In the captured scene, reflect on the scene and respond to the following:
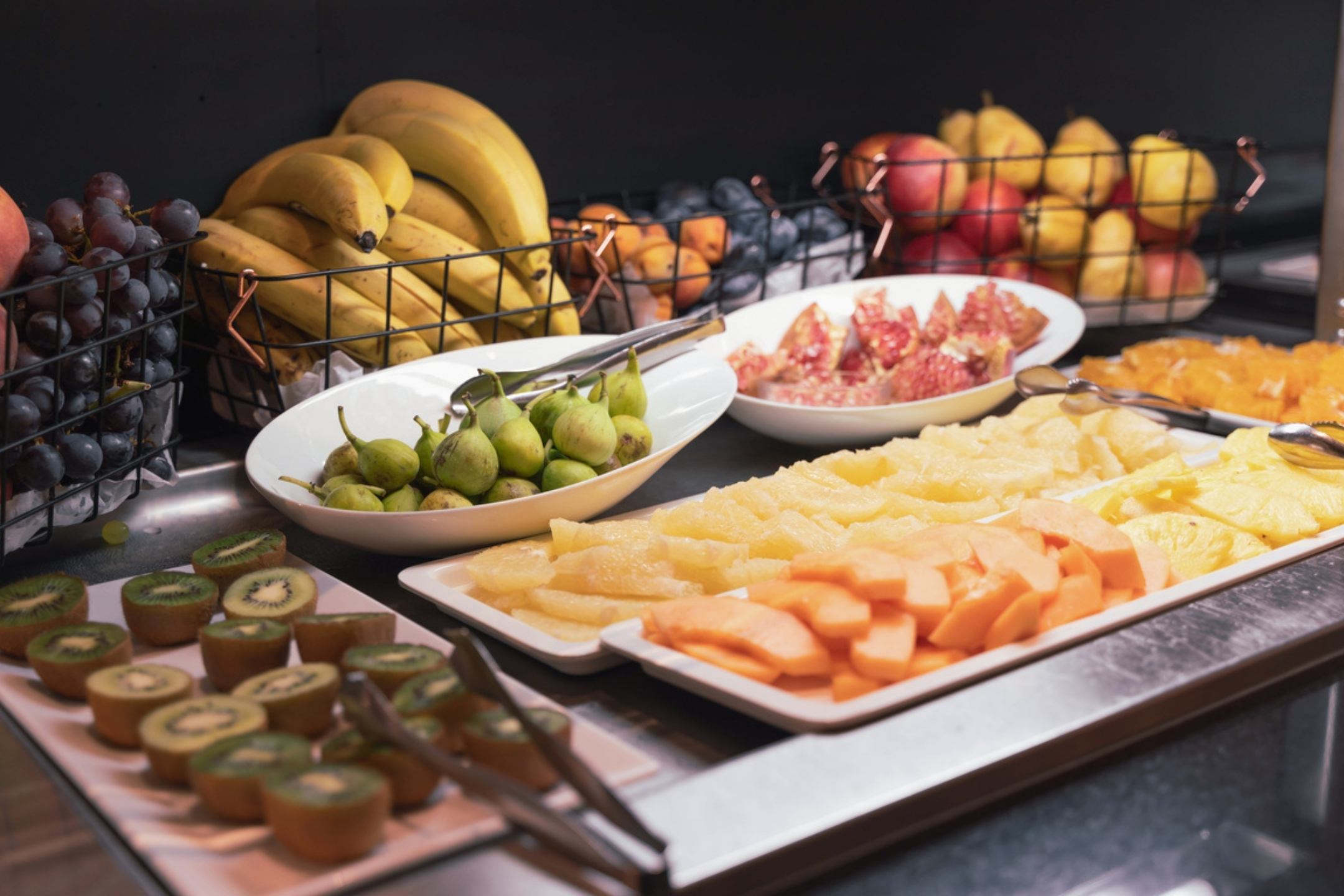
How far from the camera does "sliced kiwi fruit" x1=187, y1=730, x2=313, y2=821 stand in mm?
644

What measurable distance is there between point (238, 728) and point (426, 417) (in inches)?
22.6

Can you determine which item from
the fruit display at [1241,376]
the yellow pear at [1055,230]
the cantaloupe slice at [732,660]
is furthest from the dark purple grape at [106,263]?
the yellow pear at [1055,230]

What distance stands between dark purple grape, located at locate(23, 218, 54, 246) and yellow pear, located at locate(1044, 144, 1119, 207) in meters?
1.36

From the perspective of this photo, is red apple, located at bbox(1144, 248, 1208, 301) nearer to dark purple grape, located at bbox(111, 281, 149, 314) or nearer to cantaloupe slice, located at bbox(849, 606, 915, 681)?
cantaloupe slice, located at bbox(849, 606, 915, 681)

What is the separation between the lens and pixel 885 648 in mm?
781

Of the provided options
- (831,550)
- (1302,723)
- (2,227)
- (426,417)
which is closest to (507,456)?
(426,417)

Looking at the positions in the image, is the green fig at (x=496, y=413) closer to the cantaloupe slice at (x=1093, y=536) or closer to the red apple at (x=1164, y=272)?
the cantaloupe slice at (x=1093, y=536)

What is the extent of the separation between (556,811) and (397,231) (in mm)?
917

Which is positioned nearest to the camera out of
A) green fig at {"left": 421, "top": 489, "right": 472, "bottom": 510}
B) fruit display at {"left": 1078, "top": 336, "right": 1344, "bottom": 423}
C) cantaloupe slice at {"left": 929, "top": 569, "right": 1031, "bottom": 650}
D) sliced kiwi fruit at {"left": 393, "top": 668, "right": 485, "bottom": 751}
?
sliced kiwi fruit at {"left": 393, "top": 668, "right": 485, "bottom": 751}

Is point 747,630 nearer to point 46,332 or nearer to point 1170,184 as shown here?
Result: point 46,332

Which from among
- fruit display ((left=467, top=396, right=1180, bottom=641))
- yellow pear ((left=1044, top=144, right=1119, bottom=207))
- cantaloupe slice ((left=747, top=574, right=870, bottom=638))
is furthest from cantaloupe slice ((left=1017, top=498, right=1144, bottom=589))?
yellow pear ((left=1044, top=144, right=1119, bottom=207))

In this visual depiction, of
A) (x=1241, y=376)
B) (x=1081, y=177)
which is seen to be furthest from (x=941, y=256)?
(x=1241, y=376)

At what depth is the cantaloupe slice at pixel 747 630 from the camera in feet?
2.58

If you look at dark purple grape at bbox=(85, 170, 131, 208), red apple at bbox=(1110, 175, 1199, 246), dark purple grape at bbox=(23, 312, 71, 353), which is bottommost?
red apple at bbox=(1110, 175, 1199, 246)
